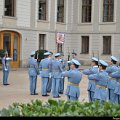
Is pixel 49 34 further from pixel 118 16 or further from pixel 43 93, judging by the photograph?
pixel 43 93

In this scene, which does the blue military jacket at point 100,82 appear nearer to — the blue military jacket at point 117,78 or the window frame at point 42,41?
the blue military jacket at point 117,78

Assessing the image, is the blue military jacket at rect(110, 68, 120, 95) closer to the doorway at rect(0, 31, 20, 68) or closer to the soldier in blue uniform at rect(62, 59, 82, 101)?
the soldier in blue uniform at rect(62, 59, 82, 101)

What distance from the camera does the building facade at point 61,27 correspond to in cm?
3578

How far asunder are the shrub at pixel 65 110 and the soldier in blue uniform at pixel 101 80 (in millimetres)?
3934

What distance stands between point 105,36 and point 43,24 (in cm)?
653

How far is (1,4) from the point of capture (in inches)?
1361

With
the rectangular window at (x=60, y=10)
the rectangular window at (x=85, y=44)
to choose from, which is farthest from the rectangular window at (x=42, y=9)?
the rectangular window at (x=85, y=44)

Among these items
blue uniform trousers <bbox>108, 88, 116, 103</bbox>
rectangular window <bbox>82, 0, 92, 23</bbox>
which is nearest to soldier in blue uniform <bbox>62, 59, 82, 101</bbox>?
blue uniform trousers <bbox>108, 88, 116, 103</bbox>

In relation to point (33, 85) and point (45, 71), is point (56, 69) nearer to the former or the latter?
point (45, 71)

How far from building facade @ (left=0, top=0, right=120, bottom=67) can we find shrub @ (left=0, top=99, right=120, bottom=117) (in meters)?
28.3

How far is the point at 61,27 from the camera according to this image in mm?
40812

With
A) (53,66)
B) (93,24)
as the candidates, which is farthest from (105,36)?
(53,66)

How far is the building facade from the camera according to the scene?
3578 centimetres

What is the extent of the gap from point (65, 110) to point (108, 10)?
115 feet
